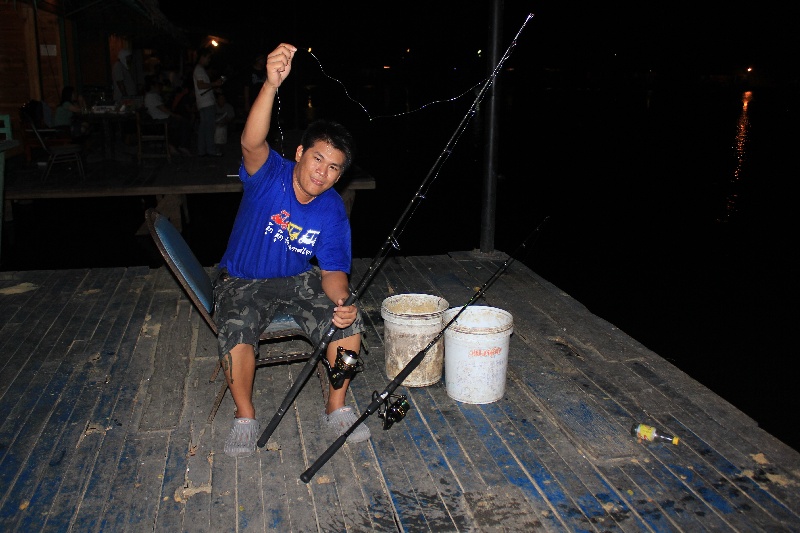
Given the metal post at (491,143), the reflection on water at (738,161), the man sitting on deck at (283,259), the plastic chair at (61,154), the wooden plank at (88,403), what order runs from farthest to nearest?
1. the reflection on water at (738,161)
2. the plastic chair at (61,154)
3. the metal post at (491,143)
4. the man sitting on deck at (283,259)
5. the wooden plank at (88,403)

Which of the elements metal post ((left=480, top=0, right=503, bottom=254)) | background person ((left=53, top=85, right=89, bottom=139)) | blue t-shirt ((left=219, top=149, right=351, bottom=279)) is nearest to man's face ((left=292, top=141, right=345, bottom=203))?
blue t-shirt ((left=219, top=149, right=351, bottom=279))

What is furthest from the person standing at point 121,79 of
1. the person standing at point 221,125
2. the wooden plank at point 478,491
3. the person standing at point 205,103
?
the wooden plank at point 478,491

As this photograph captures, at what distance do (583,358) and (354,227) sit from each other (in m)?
5.99

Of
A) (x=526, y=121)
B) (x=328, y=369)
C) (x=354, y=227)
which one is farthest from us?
(x=526, y=121)

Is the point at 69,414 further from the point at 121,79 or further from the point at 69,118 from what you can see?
the point at 121,79

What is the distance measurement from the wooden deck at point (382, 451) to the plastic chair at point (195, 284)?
271mm

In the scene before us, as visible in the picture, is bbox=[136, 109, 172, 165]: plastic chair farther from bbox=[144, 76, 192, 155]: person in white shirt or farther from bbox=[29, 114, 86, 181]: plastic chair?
bbox=[29, 114, 86, 181]: plastic chair

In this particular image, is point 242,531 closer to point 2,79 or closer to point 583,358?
point 583,358

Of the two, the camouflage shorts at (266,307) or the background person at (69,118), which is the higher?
the background person at (69,118)

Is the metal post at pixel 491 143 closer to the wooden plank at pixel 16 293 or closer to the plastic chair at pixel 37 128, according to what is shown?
the wooden plank at pixel 16 293

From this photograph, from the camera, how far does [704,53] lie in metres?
67.6

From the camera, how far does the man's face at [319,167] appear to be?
11.6 feet

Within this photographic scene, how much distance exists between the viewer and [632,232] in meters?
9.94

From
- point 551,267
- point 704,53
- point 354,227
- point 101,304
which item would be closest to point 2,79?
point 354,227
